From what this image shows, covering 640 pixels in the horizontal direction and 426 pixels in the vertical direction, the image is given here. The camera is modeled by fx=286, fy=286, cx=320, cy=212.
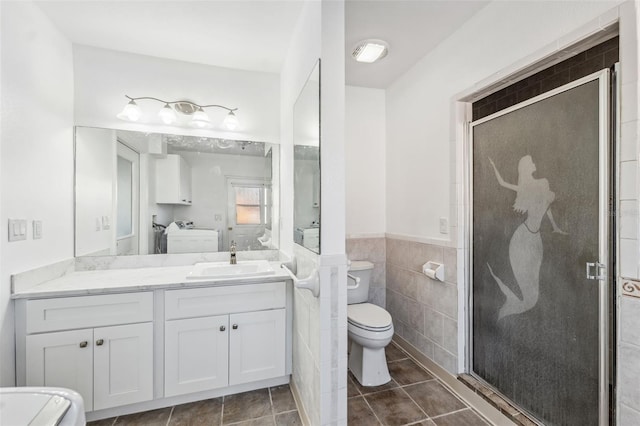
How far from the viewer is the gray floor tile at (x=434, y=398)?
5.83ft

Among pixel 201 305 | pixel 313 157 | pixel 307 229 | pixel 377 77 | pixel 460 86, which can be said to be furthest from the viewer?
pixel 377 77

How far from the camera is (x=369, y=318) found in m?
2.08

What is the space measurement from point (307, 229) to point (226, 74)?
5.38 ft

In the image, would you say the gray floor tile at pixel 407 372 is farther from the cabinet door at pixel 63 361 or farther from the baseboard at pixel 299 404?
the cabinet door at pixel 63 361

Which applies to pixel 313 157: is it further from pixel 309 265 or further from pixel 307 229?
pixel 309 265

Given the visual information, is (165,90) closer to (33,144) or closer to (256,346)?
(33,144)

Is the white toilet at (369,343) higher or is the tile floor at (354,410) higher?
the white toilet at (369,343)

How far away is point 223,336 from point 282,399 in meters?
0.57

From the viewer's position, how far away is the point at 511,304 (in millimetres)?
1692

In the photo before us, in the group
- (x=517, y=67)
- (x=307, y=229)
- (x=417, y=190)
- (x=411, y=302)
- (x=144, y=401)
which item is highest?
(x=517, y=67)

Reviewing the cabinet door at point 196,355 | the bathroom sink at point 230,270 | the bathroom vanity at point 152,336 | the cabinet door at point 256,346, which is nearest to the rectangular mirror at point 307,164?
the bathroom sink at point 230,270

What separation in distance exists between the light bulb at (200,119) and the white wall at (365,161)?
1243 millimetres

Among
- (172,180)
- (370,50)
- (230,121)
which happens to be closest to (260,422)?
(172,180)

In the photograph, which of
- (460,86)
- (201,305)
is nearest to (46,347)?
(201,305)
